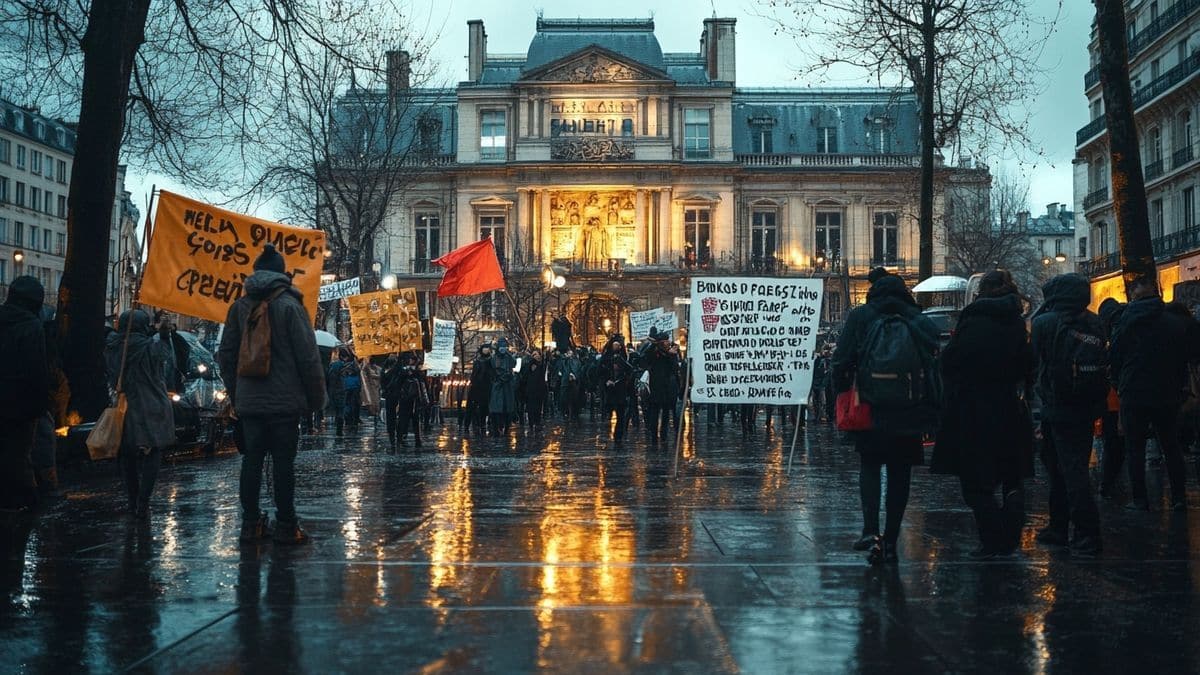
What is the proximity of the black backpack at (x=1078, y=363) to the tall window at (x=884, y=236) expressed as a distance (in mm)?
59892

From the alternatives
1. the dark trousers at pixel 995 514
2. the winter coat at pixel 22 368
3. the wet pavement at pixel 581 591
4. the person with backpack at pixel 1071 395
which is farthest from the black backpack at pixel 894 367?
the winter coat at pixel 22 368

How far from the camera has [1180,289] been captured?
15.9 metres

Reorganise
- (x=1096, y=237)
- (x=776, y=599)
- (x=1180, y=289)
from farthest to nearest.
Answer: (x=1096, y=237)
(x=1180, y=289)
(x=776, y=599)

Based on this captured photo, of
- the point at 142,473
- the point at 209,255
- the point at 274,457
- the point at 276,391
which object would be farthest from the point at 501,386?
the point at 276,391

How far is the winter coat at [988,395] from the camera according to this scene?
7508 millimetres

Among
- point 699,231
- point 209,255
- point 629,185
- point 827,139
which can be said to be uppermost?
point 827,139

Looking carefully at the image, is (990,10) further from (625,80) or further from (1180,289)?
(625,80)

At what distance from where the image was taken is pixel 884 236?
66.9 metres

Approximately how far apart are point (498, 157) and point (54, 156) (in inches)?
1672

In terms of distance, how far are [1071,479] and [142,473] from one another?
6695 mm

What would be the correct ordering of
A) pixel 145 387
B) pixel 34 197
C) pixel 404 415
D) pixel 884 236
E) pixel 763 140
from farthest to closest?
pixel 34 197
pixel 763 140
pixel 884 236
pixel 404 415
pixel 145 387

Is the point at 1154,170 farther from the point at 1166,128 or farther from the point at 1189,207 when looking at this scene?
the point at 1189,207

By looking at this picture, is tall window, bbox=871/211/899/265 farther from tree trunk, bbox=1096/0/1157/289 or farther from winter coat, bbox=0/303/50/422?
winter coat, bbox=0/303/50/422

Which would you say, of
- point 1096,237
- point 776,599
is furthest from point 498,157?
point 776,599
